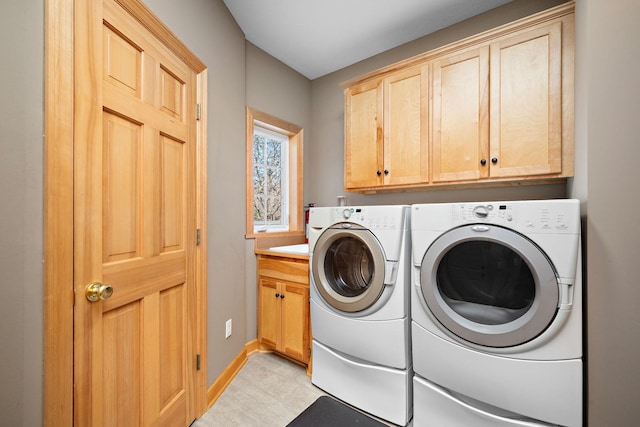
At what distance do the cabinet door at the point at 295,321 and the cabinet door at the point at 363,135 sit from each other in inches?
38.0

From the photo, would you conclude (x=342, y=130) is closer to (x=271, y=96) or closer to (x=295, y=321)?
(x=271, y=96)

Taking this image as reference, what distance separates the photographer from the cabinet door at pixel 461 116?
162cm

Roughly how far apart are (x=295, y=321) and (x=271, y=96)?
200 cm

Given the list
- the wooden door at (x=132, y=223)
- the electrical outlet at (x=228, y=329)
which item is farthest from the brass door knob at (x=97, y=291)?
the electrical outlet at (x=228, y=329)

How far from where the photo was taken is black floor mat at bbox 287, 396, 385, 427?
4.51 ft

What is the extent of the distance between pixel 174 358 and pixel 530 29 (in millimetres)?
→ 2664

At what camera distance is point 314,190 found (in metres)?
2.87

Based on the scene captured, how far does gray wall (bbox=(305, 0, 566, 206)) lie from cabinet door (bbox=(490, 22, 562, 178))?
40cm

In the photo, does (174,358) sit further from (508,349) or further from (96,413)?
(508,349)

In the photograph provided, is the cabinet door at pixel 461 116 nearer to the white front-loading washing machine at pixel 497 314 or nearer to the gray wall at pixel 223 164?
the white front-loading washing machine at pixel 497 314

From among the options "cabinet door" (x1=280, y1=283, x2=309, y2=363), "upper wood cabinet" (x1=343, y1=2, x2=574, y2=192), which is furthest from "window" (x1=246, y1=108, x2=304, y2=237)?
"upper wood cabinet" (x1=343, y1=2, x2=574, y2=192)

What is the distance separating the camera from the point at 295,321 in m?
2.00
